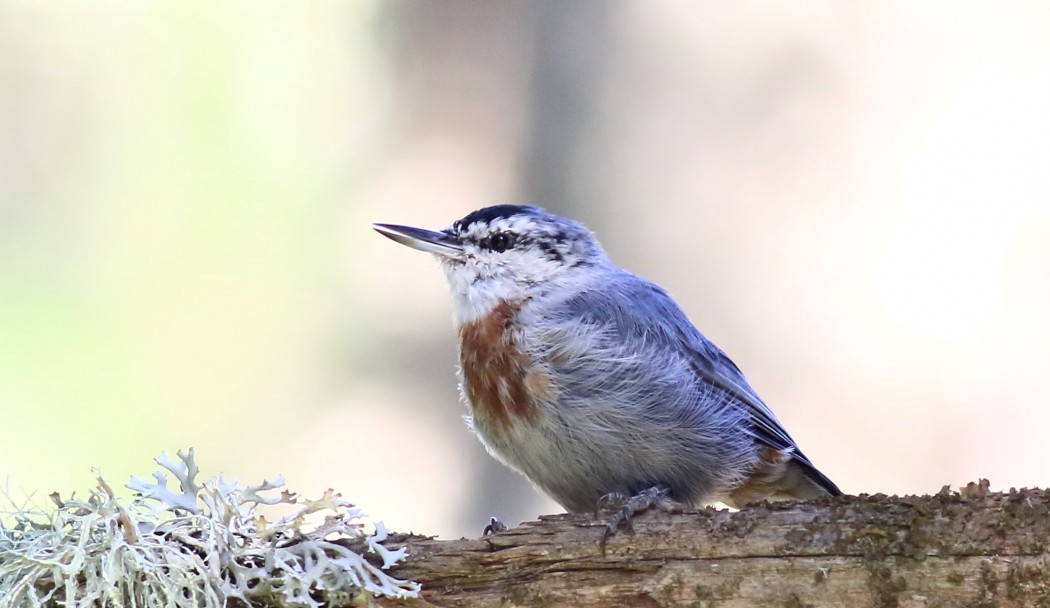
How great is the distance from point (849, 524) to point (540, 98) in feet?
12.6

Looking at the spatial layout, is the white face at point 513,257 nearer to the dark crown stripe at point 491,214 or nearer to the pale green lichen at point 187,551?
the dark crown stripe at point 491,214

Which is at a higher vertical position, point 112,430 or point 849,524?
point 112,430

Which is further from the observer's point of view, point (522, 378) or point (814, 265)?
point (814, 265)

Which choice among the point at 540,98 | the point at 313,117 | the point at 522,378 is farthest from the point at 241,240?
the point at 522,378

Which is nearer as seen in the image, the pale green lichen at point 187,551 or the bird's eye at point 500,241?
the pale green lichen at point 187,551

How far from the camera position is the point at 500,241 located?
4.57 meters

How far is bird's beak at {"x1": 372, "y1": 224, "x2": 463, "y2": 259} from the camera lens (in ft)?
14.9

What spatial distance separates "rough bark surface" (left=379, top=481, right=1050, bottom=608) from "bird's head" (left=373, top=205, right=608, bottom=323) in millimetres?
1506

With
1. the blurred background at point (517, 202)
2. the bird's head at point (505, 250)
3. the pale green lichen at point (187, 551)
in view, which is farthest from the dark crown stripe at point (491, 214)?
the pale green lichen at point (187, 551)

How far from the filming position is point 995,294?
621cm

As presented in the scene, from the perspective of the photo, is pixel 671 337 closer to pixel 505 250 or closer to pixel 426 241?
pixel 505 250

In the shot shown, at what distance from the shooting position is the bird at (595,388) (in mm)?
3684

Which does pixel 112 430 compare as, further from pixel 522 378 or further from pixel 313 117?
pixel 522 378

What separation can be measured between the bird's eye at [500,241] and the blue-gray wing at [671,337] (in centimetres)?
49
